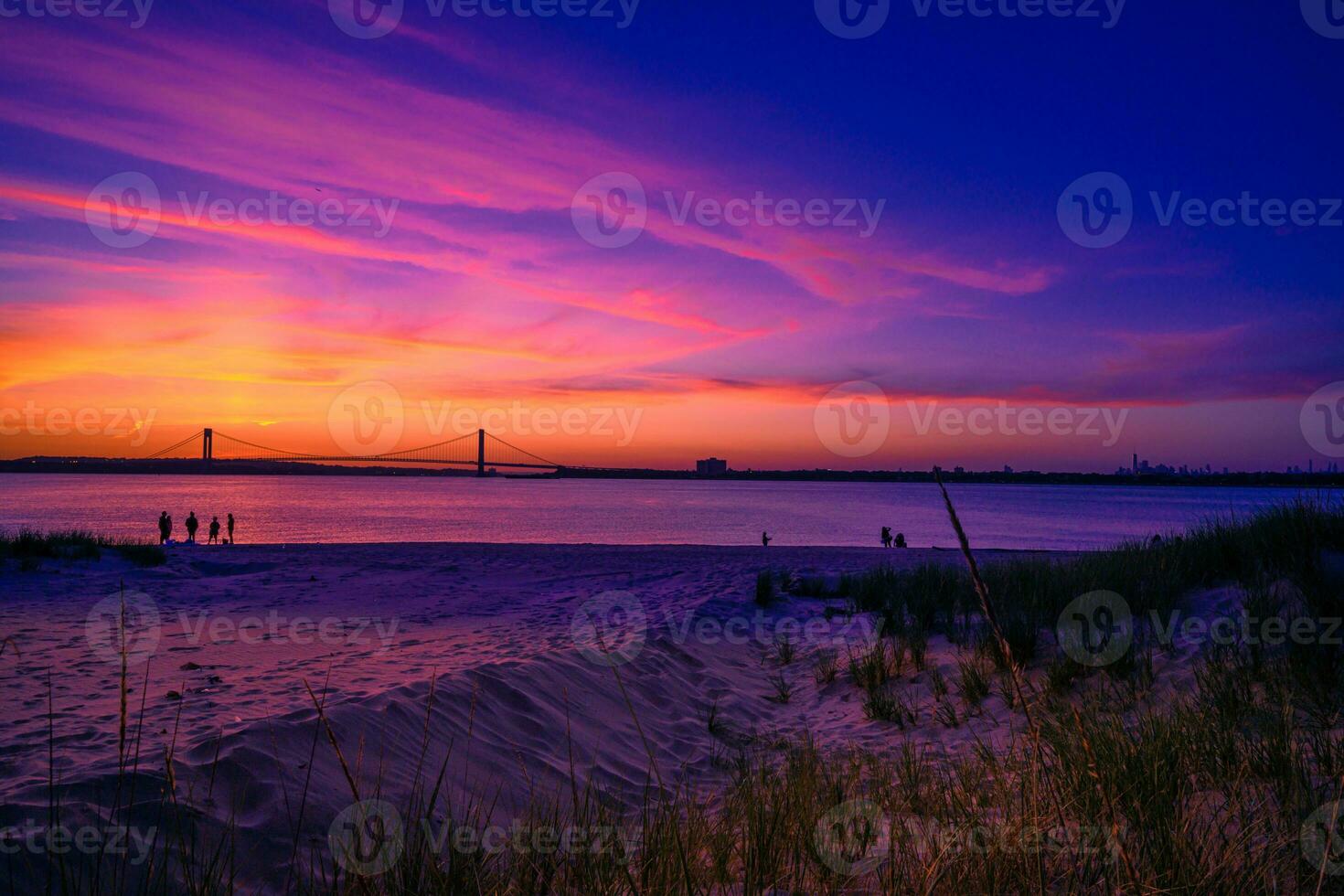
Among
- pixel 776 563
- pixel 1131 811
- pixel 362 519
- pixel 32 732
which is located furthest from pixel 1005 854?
pixel 362 519

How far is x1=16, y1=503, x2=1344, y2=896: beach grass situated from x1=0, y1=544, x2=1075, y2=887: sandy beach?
0.71 feet

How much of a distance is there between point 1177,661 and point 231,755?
6997 millimetres

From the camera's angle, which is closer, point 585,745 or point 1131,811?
point 1131,811

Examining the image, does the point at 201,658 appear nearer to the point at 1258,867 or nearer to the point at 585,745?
the point at 585,745

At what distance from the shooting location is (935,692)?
6781mm

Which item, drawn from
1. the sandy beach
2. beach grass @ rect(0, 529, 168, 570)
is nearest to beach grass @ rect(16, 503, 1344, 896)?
the sandy beach

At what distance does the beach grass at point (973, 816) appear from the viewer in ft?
8.04

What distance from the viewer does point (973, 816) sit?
303 cm

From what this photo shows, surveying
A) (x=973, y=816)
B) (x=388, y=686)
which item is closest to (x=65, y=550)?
(x=388, y=686)

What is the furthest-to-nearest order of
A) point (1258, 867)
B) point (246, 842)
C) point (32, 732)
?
point (32, 732) < point (246, 842) < point (1258, 867)

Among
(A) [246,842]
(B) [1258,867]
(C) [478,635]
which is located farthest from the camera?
(C) [478,635]

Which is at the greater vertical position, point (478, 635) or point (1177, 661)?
point (1177, 661)

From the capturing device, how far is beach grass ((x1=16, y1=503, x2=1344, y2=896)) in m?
2.45

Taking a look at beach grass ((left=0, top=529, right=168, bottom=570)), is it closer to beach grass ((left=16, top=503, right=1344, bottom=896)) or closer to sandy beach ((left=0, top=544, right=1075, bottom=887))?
sandy beach ((left=0, top=544, right=1075, bottom=887))
